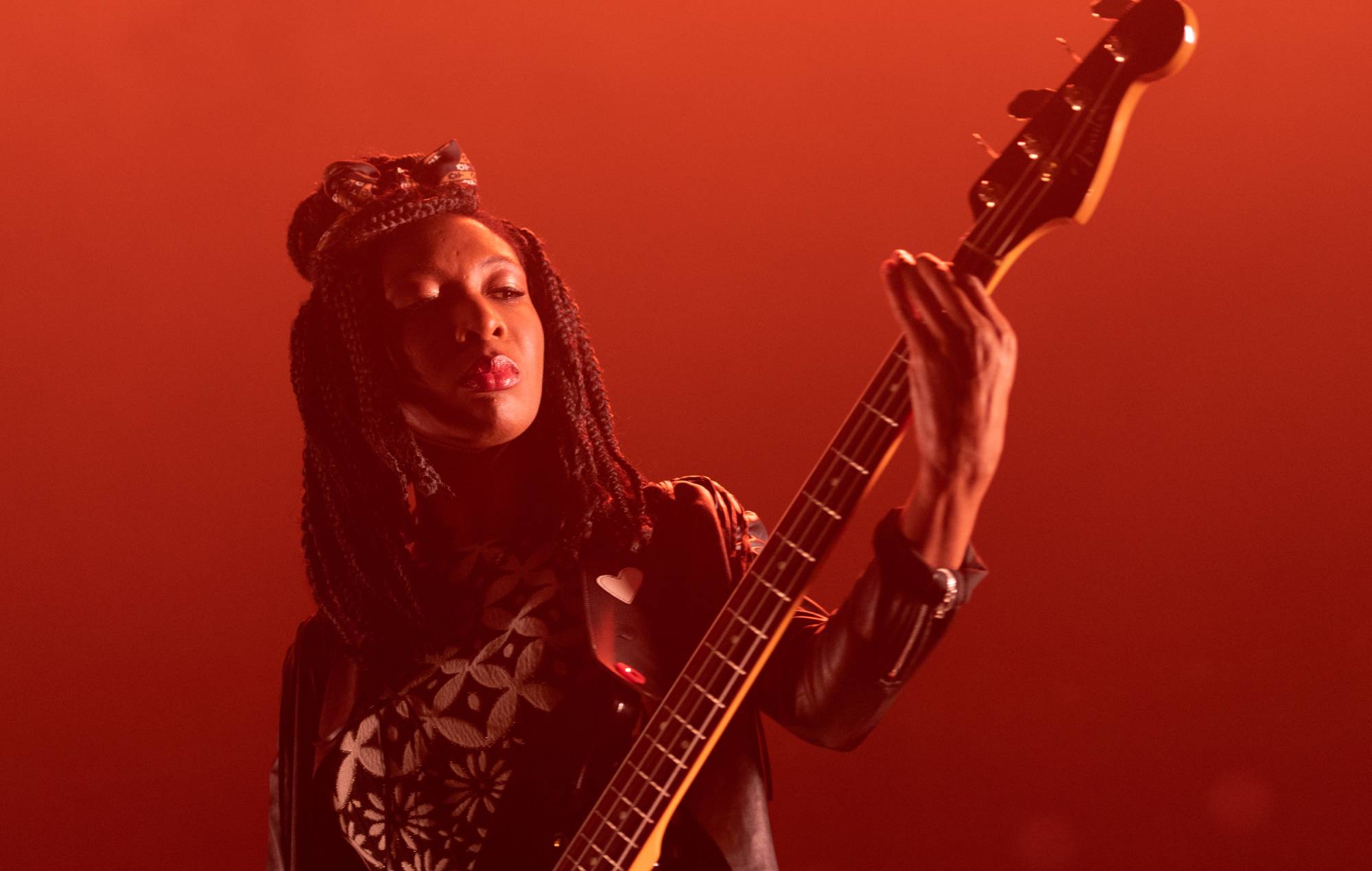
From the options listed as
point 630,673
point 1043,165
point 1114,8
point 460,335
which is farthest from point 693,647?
point 1114,8

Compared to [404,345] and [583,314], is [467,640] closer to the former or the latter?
[404,345]

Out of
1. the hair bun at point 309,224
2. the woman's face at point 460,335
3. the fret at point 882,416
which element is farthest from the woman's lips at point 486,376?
the fret at point 882,416

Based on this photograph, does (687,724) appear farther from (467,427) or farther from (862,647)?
(467,427)

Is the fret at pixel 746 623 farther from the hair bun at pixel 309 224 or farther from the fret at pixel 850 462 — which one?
the hair bun at pixel 309 224

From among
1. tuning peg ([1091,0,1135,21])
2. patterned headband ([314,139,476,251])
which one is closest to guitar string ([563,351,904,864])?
tuning peg ([1091,0,1135,21])

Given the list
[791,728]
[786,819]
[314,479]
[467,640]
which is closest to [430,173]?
[314,479]

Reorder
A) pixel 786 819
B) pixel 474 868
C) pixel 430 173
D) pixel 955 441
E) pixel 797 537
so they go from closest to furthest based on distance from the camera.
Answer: pixel 955 441 < pixel 797 537 < pixel 474 868 < pixel 430 173 < pixel 786 819

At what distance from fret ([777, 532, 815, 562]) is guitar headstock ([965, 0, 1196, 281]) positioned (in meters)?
0.23

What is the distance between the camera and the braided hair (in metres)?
1.08

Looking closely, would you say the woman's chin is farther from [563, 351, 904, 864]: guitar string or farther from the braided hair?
[563, 351, 904, 864]: guitar string

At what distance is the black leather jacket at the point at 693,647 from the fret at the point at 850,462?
0.03m

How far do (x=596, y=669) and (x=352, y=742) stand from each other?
0.73ft

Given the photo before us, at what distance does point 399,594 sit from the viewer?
108 centimetres

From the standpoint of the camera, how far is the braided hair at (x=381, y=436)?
42.4 inches
